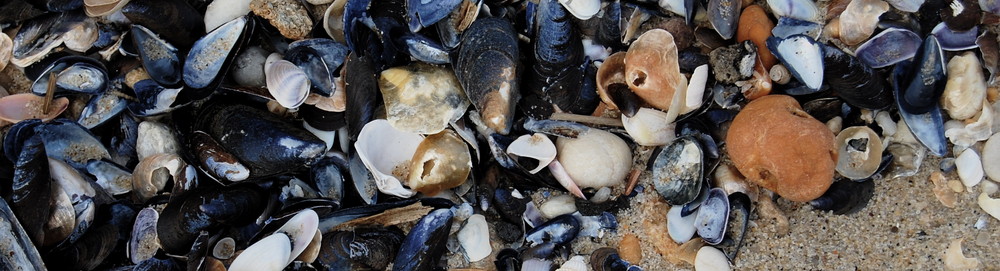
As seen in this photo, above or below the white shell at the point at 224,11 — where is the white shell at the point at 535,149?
below

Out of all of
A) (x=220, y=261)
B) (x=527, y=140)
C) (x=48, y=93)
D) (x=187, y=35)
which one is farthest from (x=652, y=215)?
(x=48, y=93)

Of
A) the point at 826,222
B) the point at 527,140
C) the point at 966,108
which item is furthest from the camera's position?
the point at 527,140

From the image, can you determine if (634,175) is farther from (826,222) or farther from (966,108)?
(966,108)

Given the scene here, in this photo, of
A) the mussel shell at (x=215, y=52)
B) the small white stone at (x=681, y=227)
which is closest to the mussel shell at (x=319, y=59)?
the mussel shell at (x=215, y=52)

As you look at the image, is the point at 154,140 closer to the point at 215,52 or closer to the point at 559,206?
the point at 215,52

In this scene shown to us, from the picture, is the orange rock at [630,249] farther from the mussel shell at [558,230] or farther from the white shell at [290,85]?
the white shell at [290,85]

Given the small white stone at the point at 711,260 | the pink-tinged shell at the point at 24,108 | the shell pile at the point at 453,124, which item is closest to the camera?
the shell pile at the point at 453,124

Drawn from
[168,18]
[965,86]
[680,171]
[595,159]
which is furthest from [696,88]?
[168,18]

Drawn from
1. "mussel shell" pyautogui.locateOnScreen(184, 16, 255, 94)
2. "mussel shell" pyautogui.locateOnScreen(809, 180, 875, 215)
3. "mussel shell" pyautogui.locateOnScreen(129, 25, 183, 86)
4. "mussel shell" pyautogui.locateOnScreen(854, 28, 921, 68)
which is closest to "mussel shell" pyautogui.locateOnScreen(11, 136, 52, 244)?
"mussel shell" pyautogui.locateOnScreen(129, 25, 183, 86)
